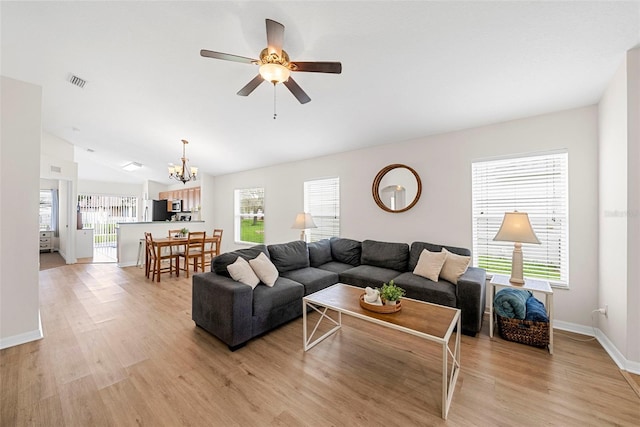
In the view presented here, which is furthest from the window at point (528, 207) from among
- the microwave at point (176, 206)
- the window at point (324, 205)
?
the microwave at point (176, 206)

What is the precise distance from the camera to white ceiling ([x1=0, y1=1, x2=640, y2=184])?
191 cm

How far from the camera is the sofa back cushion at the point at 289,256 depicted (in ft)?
11.4

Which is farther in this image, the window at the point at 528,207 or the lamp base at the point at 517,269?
the window at the point at 528,207

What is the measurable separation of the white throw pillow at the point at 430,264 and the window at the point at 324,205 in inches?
72.4

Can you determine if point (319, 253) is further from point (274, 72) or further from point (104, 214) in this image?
point (104, 214)

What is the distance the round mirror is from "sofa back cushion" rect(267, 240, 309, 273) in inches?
60.2

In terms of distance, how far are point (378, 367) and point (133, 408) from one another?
1.82 m

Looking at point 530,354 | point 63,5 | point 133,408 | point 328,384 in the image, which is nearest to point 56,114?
point 63,5

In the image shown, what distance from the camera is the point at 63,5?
7.06 feet

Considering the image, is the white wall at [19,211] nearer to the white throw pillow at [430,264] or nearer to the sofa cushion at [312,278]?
the sofa cushion at [312,278]

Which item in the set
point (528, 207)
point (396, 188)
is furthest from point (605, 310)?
point (396, 188)

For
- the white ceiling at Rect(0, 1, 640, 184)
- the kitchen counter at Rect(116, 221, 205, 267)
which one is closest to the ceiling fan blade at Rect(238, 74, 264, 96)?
the white ceiling at Rect(0, 1, 640, 184)

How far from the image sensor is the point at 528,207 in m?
3.05

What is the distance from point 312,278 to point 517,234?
236cm
